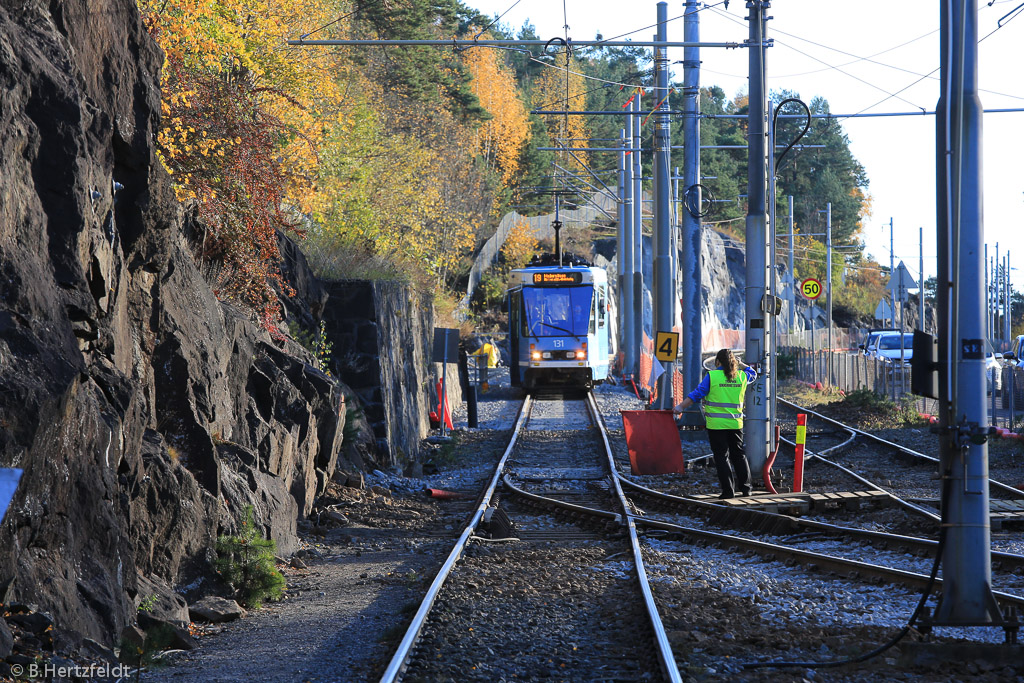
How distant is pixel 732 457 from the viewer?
13.8 m

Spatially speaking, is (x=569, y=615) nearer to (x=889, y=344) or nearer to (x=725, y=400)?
(x=725, y=400)

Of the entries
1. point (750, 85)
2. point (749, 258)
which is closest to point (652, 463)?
point (749, 258)

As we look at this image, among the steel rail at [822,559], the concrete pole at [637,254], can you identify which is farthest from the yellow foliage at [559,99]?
the steel rail at [822,559]

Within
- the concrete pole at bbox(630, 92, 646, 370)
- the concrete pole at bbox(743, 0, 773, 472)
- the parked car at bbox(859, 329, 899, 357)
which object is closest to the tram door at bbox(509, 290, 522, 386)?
the concrete pole at bbox(630, 92, 646, 370)

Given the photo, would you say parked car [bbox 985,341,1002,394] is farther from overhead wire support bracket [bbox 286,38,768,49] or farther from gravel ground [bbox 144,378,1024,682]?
gravel ground [bbox 144,378,1024,682]

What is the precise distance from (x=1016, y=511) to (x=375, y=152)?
96.0 feet

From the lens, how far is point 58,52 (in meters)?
Result: 8.31

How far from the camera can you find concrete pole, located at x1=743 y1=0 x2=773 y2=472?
619 inches

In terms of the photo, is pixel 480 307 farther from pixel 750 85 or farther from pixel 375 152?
pixel 750 85

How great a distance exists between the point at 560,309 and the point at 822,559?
22.2 metres

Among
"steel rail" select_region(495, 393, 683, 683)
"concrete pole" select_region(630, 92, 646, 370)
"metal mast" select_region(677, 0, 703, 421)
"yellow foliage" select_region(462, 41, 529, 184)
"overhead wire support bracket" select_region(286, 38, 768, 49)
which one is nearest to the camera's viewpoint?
"steel rail" select_region(495, 393, 683, 683)

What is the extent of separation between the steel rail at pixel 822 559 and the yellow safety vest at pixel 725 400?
1748 mm

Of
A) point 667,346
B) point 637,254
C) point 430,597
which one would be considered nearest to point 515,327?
point 637,254

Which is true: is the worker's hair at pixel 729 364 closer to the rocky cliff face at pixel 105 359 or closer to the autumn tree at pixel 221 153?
the rocky cliff face at pixel 105 359
